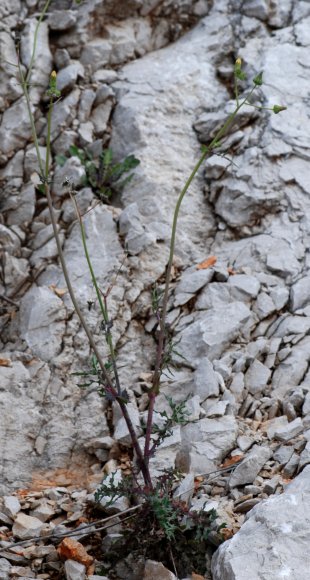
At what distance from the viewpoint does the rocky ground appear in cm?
396

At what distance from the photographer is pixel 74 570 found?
3639 millimetres

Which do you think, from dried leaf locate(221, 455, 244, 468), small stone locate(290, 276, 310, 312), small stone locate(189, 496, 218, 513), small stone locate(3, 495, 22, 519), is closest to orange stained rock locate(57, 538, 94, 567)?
small stone locate(3, 495, 22, 519)

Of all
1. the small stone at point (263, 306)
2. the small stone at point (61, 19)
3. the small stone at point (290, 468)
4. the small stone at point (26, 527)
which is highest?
the small stone at point (61, 19)

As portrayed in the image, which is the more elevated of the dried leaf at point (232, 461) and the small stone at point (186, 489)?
the small stone at point (186, 489)

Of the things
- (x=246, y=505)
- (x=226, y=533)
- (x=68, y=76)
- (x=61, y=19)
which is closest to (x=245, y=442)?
(x=246, y=505)

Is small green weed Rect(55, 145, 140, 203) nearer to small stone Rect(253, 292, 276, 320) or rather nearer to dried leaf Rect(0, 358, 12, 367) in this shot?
small stone Rect(253, 292, 276, 320)

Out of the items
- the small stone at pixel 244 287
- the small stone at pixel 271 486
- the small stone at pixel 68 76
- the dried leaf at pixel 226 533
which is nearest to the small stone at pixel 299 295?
the small stone at pixel 244 287

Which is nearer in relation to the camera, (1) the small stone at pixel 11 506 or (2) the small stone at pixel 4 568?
(2) the small stone at pixel 4 568

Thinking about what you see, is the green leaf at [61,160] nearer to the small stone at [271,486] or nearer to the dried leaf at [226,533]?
the small stone at [271,486]

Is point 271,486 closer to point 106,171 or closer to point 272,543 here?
point 272,543

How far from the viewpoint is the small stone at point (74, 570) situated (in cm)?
361

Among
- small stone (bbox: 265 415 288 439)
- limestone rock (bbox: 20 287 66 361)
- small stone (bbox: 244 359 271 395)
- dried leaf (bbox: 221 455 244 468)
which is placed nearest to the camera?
dried leaf (bbox: 221 455 244 468)

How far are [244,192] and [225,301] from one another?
→ 1150mm

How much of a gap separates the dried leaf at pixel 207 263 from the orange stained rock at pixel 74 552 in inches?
101
